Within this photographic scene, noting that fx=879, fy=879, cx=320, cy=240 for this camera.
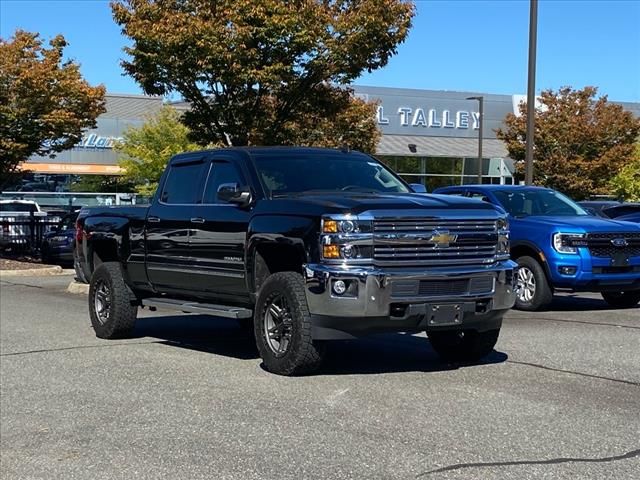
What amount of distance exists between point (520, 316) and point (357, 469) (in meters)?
7.05

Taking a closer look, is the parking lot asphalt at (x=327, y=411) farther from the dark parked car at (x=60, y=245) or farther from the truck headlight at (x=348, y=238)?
the dark parked car at (x=60, y=245)

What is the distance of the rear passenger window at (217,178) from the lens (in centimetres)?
863

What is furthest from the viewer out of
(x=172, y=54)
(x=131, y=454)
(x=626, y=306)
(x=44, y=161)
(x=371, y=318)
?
(x=44, y=161)

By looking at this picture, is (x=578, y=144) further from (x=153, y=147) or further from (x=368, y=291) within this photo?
(x=368, y=291)

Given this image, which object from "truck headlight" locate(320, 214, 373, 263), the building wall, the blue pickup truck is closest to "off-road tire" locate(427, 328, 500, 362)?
"truck headlight" locate(320, 214, 373, 263)

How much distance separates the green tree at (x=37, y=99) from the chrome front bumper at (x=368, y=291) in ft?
53.8

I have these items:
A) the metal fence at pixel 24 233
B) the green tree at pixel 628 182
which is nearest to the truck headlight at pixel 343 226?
the metal fence at pixel 24 233

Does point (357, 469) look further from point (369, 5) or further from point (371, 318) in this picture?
point (369, 5)

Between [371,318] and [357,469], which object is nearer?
[357,469]

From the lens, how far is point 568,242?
1186 centimetres

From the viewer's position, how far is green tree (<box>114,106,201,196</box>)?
4444cm

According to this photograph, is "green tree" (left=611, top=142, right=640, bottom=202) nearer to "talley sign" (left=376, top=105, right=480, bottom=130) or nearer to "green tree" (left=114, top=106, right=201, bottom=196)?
"talley sign" (left=376, top=105, right=480, bottom=130)

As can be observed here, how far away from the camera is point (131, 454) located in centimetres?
555

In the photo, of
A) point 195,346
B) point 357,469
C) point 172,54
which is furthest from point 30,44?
point 357,469
